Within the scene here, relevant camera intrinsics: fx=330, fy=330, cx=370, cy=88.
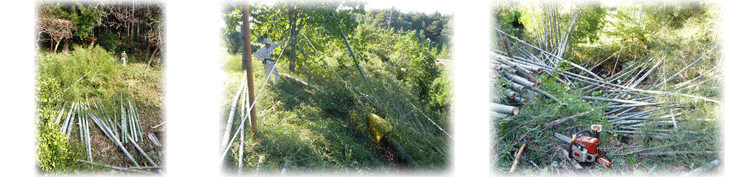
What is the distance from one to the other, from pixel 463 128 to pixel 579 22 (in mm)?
983

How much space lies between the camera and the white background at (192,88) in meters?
1.36

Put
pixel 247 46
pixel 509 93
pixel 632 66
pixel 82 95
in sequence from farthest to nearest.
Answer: pixel 632 66
pixel 509 93
pixel 82 95
pixel 247 46

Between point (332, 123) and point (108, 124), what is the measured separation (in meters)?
1.05

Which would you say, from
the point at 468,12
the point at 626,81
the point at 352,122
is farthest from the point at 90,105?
the point at 626,81

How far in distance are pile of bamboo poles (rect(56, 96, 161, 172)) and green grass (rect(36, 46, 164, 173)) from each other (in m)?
0.02

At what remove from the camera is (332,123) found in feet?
4.78

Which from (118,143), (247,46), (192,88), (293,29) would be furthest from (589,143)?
(118,143)

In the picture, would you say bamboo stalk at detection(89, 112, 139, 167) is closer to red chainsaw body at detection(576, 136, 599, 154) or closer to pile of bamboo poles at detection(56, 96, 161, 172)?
pile of bamboo poles at detection(56, 96, 161, 172)

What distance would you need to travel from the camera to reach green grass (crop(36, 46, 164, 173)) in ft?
4.69

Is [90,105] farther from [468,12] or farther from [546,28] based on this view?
[546,28]

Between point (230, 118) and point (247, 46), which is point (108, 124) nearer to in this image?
point (230, 118)

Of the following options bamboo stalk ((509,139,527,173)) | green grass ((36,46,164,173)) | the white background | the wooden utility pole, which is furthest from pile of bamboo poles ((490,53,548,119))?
green grass ((36,46,164,173))

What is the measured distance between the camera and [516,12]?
64.4 inches

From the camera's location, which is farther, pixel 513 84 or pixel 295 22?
pixel 513 84
